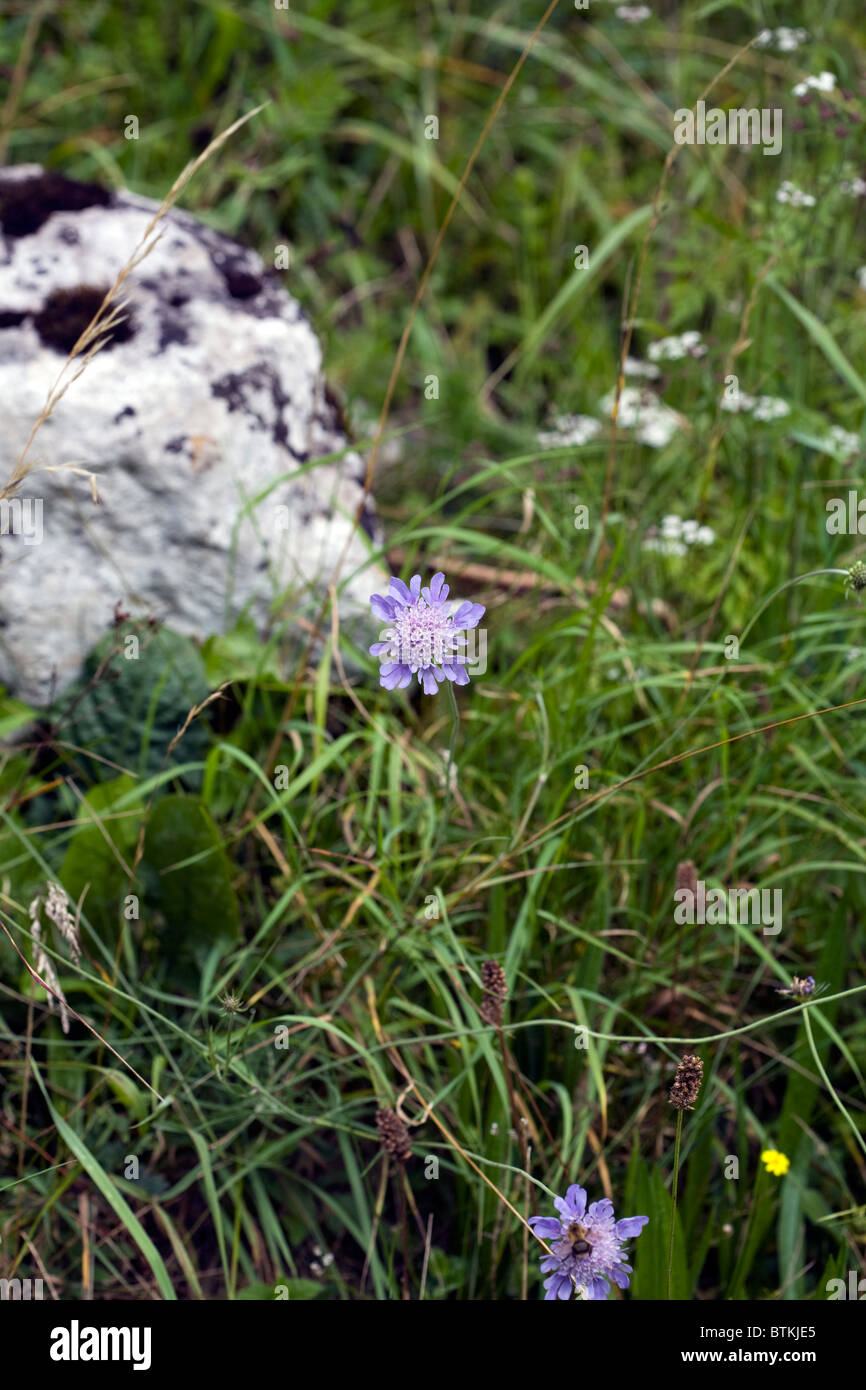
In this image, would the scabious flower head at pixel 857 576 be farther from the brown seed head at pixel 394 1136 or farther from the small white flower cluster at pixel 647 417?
the small white flower cluster at pixel 647 417

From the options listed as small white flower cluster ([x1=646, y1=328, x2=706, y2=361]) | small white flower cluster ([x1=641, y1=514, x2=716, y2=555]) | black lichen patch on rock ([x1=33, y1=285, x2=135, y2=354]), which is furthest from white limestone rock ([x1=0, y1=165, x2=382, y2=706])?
small white flower cluster ([x1=646, y1=328, x2=706, y2=361])

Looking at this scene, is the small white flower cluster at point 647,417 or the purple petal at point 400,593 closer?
the purple petal at point 400,593

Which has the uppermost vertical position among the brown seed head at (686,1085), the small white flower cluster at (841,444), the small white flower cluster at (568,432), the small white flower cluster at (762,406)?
the small white flower cluster at (568,432)

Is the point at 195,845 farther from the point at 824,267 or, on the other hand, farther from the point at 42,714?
the point at 824,267

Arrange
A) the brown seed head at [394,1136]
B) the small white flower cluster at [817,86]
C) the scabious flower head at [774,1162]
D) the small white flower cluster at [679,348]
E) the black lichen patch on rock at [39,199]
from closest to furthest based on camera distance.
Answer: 1. the brown seed head at [394,1136]
2. the scabious flower head at [774,1162]
3. the small white flower cluster at [817,86]
4. the black lichen patch on rock at [39,199]
5. the small white flower cluster at [679,348]

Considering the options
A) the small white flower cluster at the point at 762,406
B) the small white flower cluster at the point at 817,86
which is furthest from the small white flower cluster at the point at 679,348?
the small white flower cluster at the point at 817,86

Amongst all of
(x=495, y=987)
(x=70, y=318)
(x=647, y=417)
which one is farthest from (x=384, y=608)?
(x=647, y=417)
